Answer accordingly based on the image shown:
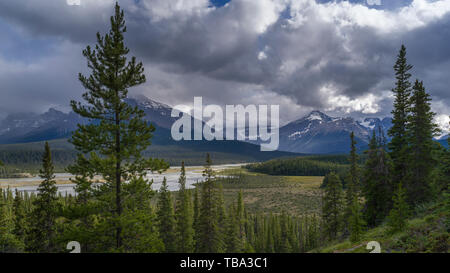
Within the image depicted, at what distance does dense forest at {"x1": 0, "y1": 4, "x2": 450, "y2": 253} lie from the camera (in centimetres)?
1283

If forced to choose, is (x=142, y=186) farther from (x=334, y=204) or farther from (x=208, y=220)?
(x=334, y=204)

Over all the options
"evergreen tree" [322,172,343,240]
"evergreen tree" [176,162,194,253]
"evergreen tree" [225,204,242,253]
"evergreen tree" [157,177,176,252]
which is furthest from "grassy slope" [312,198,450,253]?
"evergreen tree" [157,177,176,252]

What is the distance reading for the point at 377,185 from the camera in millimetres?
24344

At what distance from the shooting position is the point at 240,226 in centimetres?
3669

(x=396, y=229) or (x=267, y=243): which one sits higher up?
(x=396, y=229)

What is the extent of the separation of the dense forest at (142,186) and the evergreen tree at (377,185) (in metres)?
0.09

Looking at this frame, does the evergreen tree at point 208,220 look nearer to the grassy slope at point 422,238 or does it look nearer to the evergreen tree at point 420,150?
the grassy slope at point 422,238

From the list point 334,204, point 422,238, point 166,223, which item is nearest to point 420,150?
point 334,204

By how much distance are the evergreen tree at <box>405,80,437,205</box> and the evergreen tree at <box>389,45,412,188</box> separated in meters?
0.92

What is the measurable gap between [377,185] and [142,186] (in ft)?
79.2

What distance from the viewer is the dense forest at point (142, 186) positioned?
12828 mm
